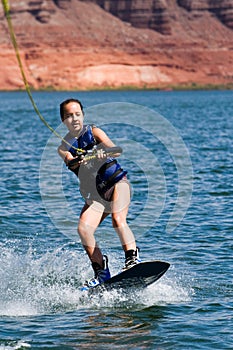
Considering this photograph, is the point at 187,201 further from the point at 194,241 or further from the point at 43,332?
the point at 43,332

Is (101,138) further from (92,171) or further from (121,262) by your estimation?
(121,262)

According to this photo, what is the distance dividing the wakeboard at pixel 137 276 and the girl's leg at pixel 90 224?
393 mm

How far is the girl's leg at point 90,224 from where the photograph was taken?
9.70 metres

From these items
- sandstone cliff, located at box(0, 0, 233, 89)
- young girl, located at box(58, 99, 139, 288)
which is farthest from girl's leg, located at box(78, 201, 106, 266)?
sandstone cliff, located at box(0, 0, 233, 89)

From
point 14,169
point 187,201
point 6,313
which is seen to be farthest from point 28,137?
point 6,313

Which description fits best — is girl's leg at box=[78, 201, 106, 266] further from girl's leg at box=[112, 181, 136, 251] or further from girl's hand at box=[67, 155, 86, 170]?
girl's hand at box=[67, 155, 86, 170]

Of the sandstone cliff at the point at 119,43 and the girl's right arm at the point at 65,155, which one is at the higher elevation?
the girl's right arm at the point at 65,155

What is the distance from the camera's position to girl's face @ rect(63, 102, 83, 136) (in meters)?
9.53

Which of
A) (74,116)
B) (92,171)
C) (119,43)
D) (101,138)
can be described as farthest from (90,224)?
(119,43)

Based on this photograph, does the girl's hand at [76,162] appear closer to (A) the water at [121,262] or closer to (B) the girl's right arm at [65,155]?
(B) the girl's right arm at [65,155]

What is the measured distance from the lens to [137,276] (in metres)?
9.85

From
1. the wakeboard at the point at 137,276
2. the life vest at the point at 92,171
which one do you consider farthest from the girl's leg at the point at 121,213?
the wakeboard at the point at 137,276

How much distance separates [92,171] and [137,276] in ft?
4.76

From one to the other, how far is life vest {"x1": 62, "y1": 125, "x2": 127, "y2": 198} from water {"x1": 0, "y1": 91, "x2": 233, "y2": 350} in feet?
4.62
